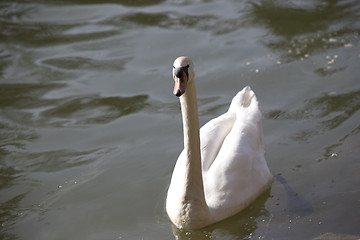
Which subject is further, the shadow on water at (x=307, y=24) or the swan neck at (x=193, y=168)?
the shadow on water at (x=307, y=24)

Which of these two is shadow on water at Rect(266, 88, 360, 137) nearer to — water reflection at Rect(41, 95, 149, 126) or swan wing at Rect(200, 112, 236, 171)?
swan wing at Rect(200, 112, 236, 171)

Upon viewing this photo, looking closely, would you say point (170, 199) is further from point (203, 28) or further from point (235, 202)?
point (203, 28)

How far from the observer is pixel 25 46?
33.2 feet

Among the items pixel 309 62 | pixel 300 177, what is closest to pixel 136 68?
pixel 309 62

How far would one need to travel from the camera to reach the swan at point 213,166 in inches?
202

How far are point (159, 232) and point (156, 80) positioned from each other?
3588 mm

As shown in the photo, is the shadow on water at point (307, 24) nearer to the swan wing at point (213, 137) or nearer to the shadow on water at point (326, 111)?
the shadow on water at point (326, 111)

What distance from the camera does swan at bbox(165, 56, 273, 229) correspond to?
513 cm

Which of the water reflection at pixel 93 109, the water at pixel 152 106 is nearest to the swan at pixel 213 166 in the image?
the water at pixel 152 106

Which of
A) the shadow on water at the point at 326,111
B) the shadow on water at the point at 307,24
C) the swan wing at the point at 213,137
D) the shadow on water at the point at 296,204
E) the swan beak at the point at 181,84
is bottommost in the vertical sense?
the shadow on water at the point at 296,204

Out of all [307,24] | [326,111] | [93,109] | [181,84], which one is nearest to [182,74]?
[181,84]

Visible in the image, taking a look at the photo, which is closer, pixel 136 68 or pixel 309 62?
pixel 309 62

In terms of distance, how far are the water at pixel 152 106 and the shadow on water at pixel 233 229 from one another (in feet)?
0.04

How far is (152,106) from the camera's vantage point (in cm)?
801
